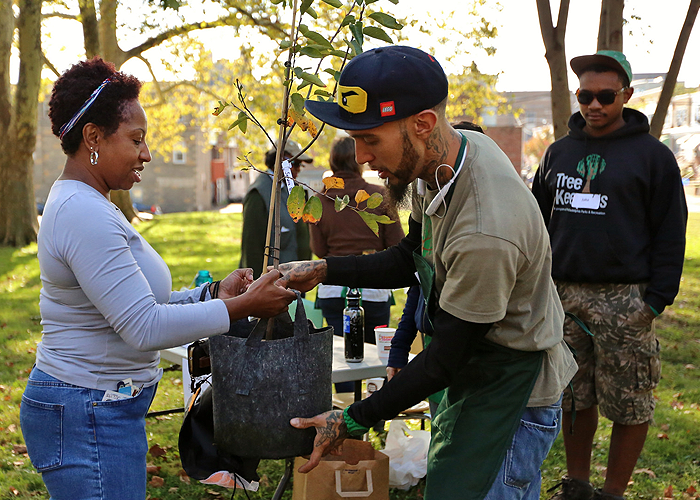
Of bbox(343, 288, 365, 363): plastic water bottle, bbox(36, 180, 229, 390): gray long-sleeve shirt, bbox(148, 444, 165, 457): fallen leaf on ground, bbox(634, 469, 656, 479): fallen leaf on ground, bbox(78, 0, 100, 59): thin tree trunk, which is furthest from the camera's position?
bbox(78, 0, 100, 59): thin tree trunk

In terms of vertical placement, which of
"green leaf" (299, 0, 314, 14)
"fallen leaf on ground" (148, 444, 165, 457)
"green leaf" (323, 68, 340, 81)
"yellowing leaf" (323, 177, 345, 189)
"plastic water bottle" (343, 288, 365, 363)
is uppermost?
"green leaf" (299, 0, 314, 14)

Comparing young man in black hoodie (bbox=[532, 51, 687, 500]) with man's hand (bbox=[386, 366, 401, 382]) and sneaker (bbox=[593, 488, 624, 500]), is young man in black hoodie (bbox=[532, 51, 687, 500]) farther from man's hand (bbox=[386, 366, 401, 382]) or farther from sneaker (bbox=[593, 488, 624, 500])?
man's hand (bbox=[386, 366, 401, 382])

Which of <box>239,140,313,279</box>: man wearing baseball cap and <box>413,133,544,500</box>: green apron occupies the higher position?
<box>239,140,313,279</box>: man wearing baseball cap

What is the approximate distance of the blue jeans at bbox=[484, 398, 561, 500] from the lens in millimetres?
1942

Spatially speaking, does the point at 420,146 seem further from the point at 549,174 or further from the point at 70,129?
the point at 549,174

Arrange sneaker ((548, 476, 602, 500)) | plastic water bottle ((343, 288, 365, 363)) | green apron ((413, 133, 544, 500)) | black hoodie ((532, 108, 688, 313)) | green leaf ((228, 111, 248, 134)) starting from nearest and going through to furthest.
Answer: green apron ((413, 133, 544, 500))
green leaf ((228, 111, 248, 134))
black hoodie ((532, 108, 688, 313))
sneaker ((548, 476, 602, 500))
plastic water bottle ((343, 288, 365, 363))

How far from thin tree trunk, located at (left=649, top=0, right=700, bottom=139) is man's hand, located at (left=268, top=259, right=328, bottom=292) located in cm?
601

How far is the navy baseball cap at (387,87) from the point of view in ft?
5.58

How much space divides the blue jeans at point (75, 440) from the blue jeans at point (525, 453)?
43.4 inches

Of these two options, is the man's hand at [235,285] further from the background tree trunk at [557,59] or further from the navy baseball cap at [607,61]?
the background tree trunk at [557,59]

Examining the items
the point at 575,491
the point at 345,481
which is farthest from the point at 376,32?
the point at 575,491

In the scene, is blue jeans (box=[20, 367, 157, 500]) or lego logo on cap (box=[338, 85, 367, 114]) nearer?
lego logo on cap (box=[338, 85, 367, 114])

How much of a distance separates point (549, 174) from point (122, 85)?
2.46m

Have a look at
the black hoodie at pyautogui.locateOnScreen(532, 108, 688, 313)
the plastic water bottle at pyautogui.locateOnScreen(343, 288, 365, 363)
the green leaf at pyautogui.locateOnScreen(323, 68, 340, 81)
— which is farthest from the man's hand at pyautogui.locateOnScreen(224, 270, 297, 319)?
the black hoodie at pyautogui.locateOnScreen(532, 108, 688, 313)
